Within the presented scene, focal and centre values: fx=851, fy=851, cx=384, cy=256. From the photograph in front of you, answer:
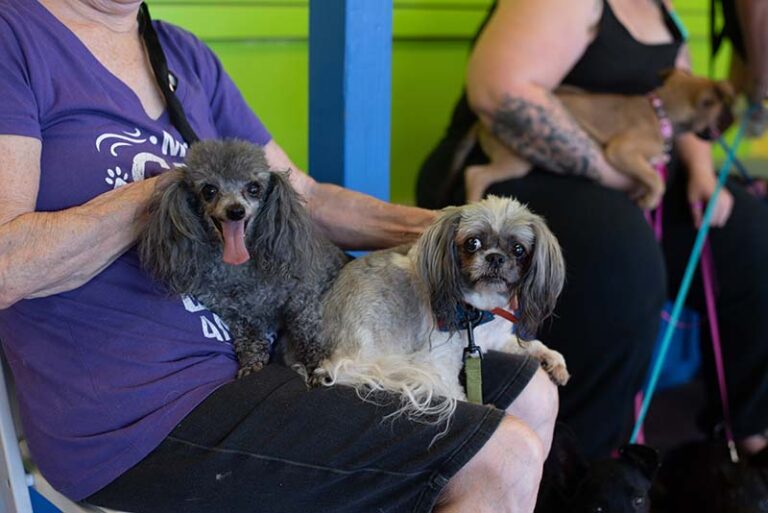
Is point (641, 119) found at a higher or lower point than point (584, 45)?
lower

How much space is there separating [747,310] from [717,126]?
48cm

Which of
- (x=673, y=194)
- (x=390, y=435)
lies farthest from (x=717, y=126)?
(x=390, y=435)

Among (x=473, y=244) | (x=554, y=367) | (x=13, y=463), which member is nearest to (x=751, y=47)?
(x=554, y=367)

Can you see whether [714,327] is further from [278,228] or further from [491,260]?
[278,228]

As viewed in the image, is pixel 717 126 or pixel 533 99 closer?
pixel 533 99

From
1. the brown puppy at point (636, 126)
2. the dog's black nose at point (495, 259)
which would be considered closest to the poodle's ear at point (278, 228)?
the dog's black nose at point (495, 259)

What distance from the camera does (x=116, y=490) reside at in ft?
3.63

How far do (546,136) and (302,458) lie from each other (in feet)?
3.35

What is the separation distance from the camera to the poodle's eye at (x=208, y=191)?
1.09 m

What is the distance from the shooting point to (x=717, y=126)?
2.15 meters

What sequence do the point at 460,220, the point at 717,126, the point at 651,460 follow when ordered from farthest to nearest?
1. the point at 717,126
2. the point at 651,460
3. the point at 460,220

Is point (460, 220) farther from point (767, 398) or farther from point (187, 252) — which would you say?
point (767, 398)

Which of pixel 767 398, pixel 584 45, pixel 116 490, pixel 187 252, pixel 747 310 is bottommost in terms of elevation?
pixel 767 398

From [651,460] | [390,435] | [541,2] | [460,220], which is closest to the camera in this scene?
[390,435]
